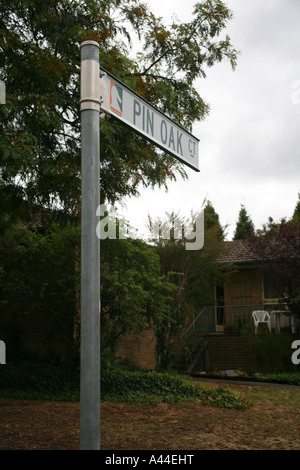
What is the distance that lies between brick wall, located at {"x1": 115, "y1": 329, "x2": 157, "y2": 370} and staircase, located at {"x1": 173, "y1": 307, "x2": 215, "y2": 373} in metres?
0.84

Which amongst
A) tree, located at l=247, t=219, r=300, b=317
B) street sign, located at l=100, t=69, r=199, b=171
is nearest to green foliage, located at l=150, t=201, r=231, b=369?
tree, located at l=247, t=219, r=300, b=317

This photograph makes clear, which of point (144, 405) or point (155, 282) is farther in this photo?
point (155, 282)

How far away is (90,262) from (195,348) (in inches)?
585

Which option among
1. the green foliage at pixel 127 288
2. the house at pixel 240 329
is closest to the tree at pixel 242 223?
the house at pixel 240 329

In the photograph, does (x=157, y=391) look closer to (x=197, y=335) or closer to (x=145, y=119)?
(x=197, y=335)

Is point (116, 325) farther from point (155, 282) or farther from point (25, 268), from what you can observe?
point (25, 268)

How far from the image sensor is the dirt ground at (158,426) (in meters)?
6.65

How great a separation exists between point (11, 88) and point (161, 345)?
9771 millimetres

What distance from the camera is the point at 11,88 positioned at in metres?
8.15

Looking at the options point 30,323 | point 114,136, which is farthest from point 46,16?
point 30,323

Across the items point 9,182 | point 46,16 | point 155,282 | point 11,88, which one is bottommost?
point 155,282

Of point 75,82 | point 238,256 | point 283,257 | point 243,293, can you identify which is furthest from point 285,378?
point 75,82

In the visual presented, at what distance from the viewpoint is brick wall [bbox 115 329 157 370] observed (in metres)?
16.3

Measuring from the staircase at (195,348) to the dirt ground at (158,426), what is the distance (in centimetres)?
627
